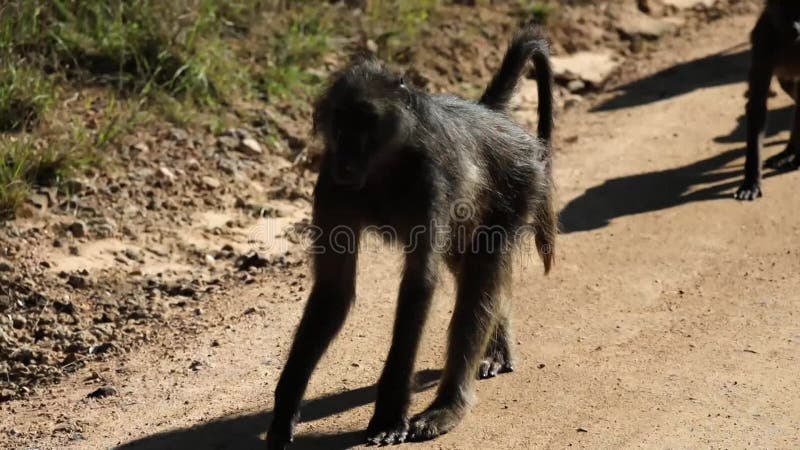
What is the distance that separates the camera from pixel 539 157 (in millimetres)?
5688

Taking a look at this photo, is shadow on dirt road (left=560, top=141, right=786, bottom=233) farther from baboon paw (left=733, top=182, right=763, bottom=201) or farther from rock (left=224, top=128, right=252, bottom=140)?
rock (left=224, top=128, right=252, bottom=140)

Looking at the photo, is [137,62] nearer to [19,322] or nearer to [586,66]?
[19,322]

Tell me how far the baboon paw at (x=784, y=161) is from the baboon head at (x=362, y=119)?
4332 mm

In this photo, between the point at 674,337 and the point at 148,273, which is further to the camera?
the point at 148,273

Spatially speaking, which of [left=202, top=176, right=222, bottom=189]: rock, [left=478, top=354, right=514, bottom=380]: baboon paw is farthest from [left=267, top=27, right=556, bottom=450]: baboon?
[left=202, top=176, right=222, bottom=189]: rock

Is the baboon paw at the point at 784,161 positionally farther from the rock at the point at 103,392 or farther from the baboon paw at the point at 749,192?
the rock at the point at 103,392

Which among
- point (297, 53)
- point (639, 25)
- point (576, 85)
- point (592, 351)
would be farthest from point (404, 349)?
point (639, 25)

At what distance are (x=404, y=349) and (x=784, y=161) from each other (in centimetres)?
455

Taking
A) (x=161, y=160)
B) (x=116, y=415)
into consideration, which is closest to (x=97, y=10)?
(x=161, y=160)

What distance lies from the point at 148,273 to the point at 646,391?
297 cm

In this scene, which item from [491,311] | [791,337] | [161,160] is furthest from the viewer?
[161,160]

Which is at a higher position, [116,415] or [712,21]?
[712,21]

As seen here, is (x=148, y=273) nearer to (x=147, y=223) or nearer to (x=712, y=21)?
(x=147, y=223)

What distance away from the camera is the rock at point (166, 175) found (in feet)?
25.3
